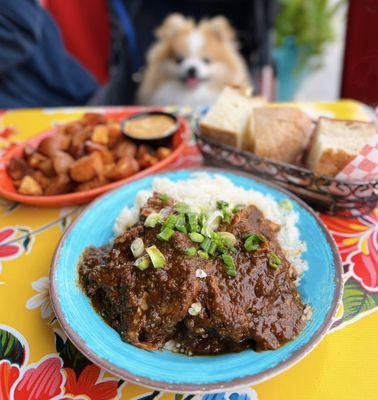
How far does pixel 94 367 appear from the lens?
1149mm

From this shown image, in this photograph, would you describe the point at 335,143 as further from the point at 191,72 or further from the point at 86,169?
the point at 191,72

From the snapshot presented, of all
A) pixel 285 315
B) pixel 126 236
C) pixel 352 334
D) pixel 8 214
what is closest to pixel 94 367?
pixel 126 236

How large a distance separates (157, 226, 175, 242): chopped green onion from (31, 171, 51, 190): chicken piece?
0.85m

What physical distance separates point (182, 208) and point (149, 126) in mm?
906

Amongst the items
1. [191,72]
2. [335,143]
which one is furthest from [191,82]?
[335,143]

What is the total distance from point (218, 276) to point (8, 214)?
3.78 feet

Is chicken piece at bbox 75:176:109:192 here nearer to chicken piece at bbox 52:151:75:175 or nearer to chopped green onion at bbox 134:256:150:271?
chicken piece at bbox 52:151:75:175

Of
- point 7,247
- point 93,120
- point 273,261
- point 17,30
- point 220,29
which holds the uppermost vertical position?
point 17,30

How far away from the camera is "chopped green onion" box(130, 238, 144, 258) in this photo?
1235 mm

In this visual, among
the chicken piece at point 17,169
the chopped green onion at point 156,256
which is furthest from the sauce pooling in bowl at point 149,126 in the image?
the chopped green onion at point 156,256

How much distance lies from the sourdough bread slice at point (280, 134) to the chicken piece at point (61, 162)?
2.94ft

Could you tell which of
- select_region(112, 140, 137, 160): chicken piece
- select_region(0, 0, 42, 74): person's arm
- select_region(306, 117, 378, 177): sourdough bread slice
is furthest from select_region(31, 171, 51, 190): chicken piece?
select_region(0, 0, 42, 74): person's arm

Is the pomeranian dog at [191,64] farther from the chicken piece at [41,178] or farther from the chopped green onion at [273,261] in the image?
the chopped green onion at [273,261]

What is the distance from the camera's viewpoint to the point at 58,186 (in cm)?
176
